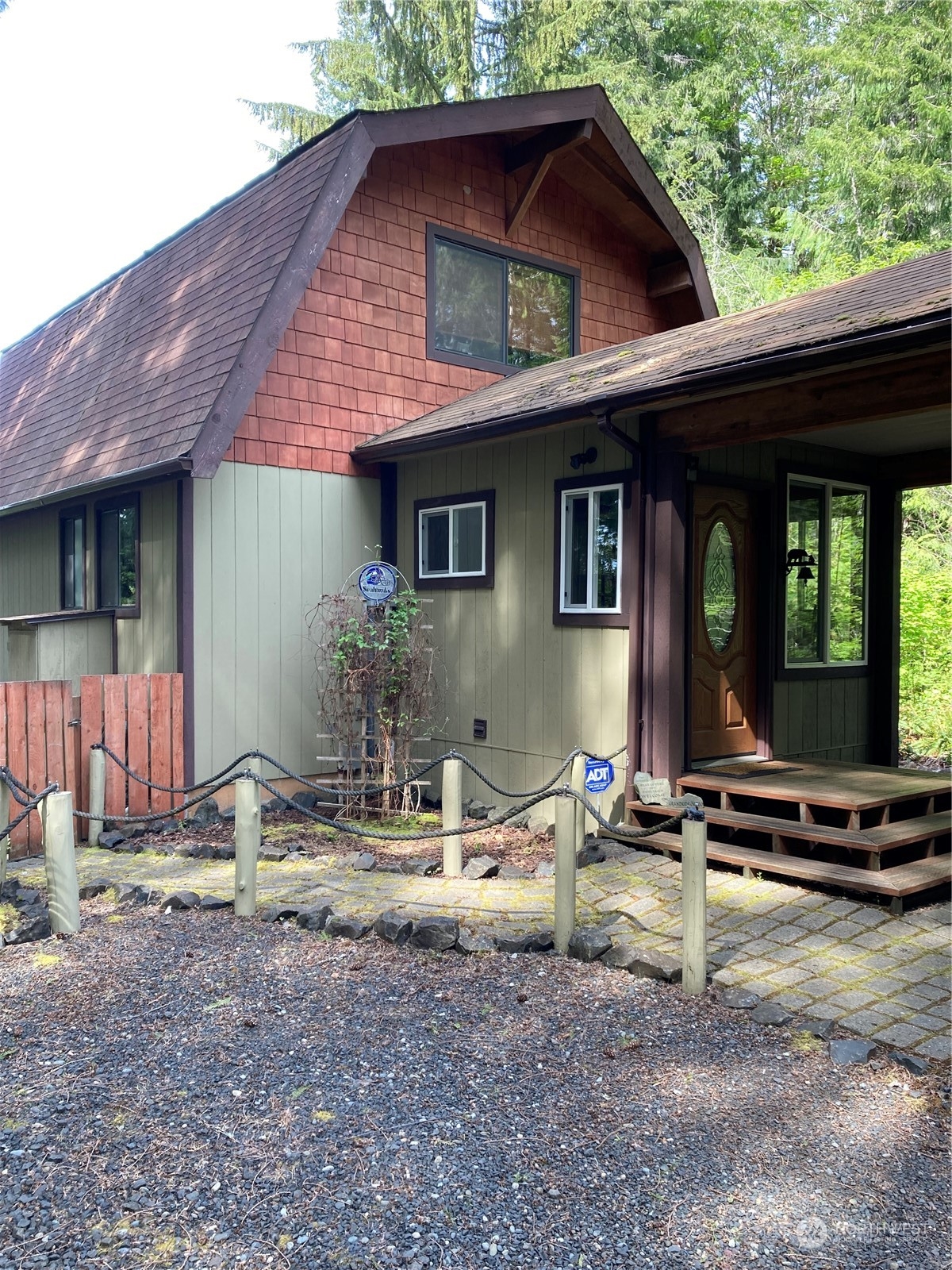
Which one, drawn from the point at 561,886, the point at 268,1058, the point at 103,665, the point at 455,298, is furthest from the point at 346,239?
the point at 268,1058

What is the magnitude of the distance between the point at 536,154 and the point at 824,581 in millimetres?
5932

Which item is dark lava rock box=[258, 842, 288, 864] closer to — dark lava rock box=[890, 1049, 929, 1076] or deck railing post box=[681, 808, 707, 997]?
deck railing post box=[681, 808, 707, 997]

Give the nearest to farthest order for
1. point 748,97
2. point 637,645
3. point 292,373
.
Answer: point 637,645, point 292,373, point 748,97

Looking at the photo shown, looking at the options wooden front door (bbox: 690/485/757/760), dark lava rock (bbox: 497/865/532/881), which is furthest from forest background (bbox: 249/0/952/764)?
dark lava rock (bbox: 497/865/532/881)

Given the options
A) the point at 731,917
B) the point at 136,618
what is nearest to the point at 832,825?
the point at 731,917

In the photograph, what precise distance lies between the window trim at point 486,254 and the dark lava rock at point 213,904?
6681 mm

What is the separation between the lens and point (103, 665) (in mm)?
9727

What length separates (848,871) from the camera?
574 centimetres

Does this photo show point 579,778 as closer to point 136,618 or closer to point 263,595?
point 263,595

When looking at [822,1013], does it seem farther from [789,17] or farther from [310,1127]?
[789,17]

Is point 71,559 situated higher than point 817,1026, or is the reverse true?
point 71,559

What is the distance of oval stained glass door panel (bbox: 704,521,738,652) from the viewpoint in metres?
8.02

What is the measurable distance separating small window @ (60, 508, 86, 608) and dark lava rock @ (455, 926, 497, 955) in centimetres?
738

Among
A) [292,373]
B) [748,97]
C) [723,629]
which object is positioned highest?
[748,97]
